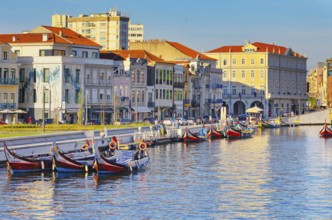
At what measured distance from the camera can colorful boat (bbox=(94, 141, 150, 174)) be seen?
2324 inches

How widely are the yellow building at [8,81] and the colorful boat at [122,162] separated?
34.8 metres

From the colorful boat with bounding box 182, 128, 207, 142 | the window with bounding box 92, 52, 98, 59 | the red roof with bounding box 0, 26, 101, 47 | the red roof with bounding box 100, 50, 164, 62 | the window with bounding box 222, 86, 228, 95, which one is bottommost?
the colorful boat with bounding box 182, 128, 207, 142

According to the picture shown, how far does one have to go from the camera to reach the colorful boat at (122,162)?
5903 cm

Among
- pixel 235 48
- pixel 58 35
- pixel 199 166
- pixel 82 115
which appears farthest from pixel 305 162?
pixel 235 48

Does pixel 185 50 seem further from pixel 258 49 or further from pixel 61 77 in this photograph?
pixel 61 77

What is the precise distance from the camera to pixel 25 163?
193 ft

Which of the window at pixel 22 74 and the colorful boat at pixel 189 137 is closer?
the colorful boat at pixel 189 137

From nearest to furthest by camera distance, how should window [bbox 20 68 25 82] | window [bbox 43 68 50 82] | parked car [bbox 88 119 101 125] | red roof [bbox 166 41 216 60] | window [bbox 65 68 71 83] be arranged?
window [bbox 43 68 50 82], window [bbox 20 68 25 82], window [bbox 65 68 71 83], parked car [bbox 88 119 101 125], red roof [bbox 166 41 216 60]

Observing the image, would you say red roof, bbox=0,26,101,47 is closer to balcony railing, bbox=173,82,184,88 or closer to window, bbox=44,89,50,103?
window, bbox=44,89,50,103

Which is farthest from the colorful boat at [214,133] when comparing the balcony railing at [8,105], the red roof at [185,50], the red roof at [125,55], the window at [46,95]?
the red roof at [185,50]

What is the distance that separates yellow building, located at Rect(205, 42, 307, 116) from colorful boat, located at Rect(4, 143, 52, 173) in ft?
360

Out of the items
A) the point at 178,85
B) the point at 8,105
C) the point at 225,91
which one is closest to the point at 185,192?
the point at 8,105

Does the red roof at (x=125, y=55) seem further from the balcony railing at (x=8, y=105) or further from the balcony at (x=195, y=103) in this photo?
the balcony railing at (x=8, y=105)

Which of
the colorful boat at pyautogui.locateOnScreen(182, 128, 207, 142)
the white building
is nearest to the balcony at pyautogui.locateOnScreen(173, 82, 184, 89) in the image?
the white building
